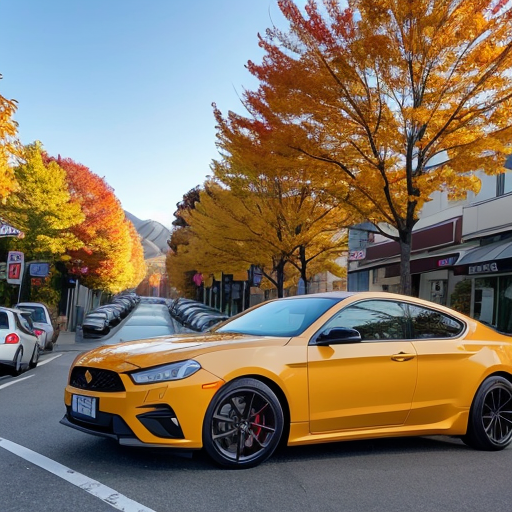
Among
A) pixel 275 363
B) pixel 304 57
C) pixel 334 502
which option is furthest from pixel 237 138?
pixel 334 502

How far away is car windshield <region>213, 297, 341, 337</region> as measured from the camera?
542cm

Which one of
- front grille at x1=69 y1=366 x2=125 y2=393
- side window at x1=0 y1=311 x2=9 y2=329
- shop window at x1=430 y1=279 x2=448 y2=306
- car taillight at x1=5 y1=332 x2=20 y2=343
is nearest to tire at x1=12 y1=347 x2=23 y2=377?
car taillight at x1=5 y1=332 x2=20 y2=343

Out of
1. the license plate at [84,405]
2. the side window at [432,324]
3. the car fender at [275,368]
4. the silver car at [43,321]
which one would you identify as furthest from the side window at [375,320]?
the silver car at [43,321]

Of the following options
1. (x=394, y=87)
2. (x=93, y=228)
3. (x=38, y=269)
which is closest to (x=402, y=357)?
(x=394, y=87)

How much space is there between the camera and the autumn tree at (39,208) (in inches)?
1201

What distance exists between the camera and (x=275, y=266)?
86.9ft

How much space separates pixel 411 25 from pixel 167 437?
1010 centimetres

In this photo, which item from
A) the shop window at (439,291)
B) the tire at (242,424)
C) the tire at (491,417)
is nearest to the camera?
the tire at (242,424)

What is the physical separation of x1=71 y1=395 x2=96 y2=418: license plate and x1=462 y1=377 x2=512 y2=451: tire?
347 cm

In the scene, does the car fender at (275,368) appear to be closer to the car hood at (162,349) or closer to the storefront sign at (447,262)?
the car hood at (162,349)

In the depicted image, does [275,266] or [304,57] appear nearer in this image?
[304,57]

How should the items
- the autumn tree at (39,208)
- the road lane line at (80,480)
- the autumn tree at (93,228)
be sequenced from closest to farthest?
the road lane line at (80,480), the autumn tree at (39,208), the autumn tree at (93,228)

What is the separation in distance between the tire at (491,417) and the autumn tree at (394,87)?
7.23 m

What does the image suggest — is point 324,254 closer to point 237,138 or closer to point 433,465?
point 237,138
